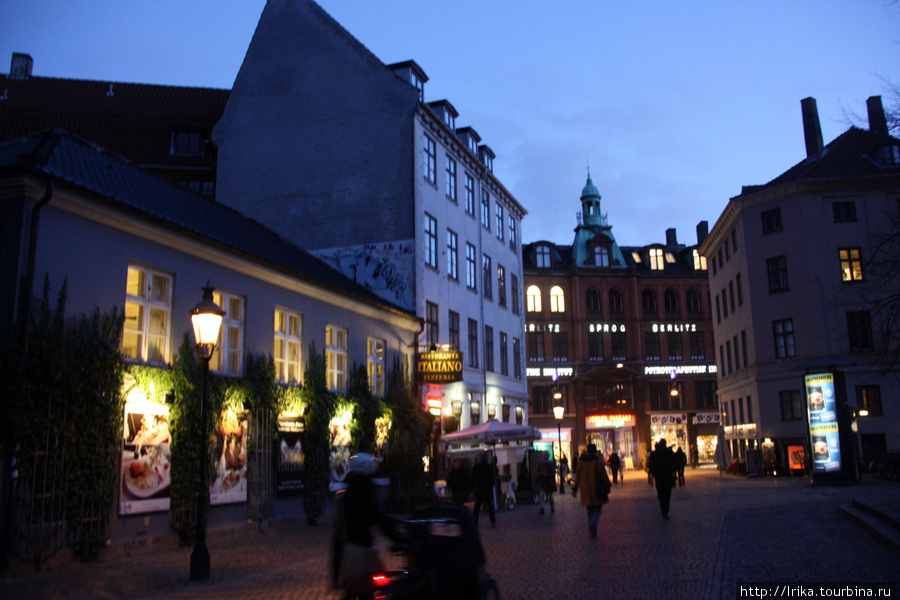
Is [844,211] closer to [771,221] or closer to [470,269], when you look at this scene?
[771,221]

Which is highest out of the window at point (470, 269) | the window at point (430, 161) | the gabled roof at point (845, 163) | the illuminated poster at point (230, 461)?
the gabled roof at point (845, 163)

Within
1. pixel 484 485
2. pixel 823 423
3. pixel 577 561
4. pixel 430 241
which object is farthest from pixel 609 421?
pixel 577 561

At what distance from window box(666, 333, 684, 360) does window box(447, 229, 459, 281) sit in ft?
126

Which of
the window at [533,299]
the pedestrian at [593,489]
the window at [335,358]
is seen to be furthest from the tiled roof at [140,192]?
the window at [533,299]

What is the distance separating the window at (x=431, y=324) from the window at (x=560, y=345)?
3526 cm

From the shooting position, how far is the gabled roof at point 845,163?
39.9m

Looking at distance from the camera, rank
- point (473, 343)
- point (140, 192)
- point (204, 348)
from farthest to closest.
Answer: point (473, 343) < point (140, 192) < point (204, 348)

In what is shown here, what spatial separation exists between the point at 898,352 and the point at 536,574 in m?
9.53

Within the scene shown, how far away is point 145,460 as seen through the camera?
14.0 metres

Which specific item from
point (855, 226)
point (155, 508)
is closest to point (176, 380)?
point (155, 508)

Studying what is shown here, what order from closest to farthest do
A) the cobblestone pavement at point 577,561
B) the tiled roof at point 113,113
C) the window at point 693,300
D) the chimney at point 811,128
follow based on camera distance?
the cobblestone pavement at point 577,561 < the tiled roof at point 113,113 < the chimney at point 811,128 < the window at point 693,300

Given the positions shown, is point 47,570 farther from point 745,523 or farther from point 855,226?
point 855,226

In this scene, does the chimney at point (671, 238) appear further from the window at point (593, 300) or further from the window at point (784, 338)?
the window at point (784, 338)

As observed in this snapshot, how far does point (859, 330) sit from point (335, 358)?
2920cm
